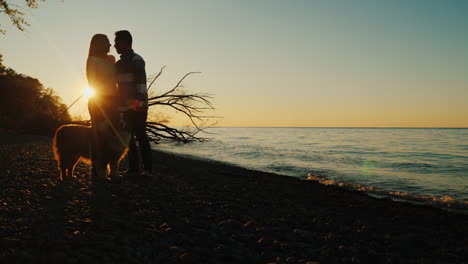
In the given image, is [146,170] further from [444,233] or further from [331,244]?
[444,233]

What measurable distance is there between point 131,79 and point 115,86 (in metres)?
0.31

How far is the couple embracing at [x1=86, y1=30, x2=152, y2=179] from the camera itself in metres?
4.66

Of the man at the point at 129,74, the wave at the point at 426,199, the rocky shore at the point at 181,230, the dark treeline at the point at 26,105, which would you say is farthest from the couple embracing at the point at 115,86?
the dark treeline at the point at 26,105

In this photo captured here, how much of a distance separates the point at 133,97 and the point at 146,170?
5.42ft

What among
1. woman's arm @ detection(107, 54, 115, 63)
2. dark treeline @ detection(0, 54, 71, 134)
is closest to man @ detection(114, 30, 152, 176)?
woman's arm @ detection(107, 54, 115, 63)

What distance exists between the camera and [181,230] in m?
2.88

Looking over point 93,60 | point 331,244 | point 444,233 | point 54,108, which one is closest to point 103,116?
point 93,60

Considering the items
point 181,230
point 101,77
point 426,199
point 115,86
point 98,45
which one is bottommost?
point 426,199

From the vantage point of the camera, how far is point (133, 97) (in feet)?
16.4

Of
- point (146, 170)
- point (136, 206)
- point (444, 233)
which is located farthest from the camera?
point (146, 170)

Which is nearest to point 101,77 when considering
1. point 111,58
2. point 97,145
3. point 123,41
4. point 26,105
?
point 111,58

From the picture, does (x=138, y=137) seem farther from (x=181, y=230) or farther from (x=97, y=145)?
(x=181, y=230)

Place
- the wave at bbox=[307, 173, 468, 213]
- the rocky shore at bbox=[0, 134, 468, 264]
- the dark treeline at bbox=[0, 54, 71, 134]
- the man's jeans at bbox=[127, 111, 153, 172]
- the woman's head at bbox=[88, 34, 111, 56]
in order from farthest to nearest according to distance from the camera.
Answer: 1. the dark treeline at bbox=[0, 54, 71, 134]
2. the wave at bbox=[307, 173, 468, 213]
3. the man's jeans at bbox=[127, 111, 153, 172]
4. the woman's head at bbox=[88, 34, 111, 56]
5. the rocky shore at bbox=[0, 134, 468, 264]

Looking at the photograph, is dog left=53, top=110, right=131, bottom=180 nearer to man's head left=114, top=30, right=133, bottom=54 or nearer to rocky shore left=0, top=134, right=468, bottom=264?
rocky shore left=0, top=134, right=468, bottom=264
